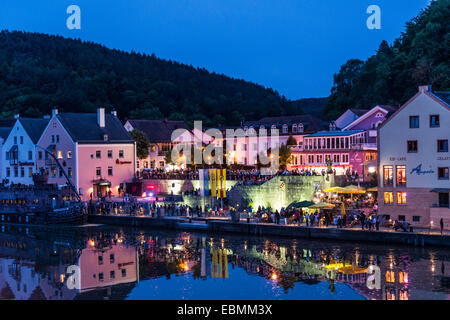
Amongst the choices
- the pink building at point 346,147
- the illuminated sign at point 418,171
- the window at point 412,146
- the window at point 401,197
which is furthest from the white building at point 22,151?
the illuminated sign at point 418,171

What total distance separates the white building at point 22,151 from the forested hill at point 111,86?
95.0 ft

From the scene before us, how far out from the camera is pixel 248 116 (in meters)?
130

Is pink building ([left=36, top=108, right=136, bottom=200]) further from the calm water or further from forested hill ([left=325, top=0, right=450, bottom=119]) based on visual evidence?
forested hill ([left=325, top=0, right=450, bottom=119])

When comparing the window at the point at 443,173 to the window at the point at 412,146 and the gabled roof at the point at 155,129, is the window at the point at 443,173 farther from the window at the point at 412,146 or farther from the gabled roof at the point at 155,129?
the gabled roof at the point at 155,129

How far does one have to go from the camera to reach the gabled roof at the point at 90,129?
235 feet

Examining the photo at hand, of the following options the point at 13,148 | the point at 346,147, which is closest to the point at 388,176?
the point at 346,147

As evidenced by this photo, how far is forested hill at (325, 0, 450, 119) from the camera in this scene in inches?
3054

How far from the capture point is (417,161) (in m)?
46.2

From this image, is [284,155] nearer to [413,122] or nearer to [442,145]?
[413,122]

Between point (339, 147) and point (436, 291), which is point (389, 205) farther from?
point (339, 147)

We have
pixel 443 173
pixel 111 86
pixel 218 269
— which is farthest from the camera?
pixel 111 86

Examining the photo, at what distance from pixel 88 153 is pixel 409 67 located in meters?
44.2

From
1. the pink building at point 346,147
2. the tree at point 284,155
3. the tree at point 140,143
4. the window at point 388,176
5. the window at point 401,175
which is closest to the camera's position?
the window at point 401,175

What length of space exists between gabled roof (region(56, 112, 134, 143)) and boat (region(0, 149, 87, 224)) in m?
3.81
